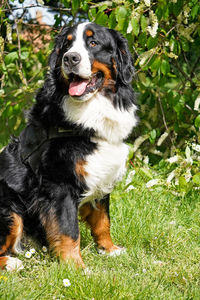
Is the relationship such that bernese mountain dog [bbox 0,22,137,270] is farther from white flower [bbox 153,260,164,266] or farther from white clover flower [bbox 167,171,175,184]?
white clover flower [bbox 167,171,175,184]

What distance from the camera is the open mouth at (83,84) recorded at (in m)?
2.99

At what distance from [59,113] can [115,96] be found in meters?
0.43

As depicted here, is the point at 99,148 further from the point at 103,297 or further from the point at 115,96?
the point at 103,297

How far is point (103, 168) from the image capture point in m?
3.05

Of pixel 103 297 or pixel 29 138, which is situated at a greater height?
pixel 29 138

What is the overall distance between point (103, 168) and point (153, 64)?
1.43 m

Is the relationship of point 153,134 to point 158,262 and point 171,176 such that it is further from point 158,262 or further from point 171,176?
point 158,262

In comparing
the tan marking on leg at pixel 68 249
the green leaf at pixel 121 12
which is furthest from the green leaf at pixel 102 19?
the tan marking on leg at pixel 68 249

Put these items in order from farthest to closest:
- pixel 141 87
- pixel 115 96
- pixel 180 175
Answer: pixel 141 87 < pixel 180 175 < pixel 115 96

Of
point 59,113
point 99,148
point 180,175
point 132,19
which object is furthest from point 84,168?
point 180,175

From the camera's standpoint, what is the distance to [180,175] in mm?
4512

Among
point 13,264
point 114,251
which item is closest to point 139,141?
point 114,251

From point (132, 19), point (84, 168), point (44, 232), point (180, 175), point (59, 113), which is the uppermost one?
point (132, 19)

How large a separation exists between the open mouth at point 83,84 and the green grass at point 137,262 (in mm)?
1181
